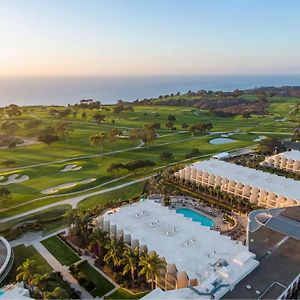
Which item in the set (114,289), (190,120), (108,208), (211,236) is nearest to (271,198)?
(211,236)

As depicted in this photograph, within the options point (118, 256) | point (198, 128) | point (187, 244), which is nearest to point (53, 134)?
point (198, 128)

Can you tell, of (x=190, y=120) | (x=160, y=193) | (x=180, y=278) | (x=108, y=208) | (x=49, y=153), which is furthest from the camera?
(x=190, y=120)

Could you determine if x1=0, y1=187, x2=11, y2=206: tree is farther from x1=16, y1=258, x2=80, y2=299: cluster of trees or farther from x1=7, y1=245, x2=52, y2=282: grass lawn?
x1=16, y1=258, x2=80, y2=299: cluster of trees

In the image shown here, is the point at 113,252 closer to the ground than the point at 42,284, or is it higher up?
closer to the ground

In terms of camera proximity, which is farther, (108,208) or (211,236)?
(108,208)

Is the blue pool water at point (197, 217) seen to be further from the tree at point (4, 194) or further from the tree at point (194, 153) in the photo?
the tree at point (194, 153)

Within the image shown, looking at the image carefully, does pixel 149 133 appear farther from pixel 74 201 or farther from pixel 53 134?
pixel 74 201

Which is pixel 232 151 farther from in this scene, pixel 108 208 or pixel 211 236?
pixel 211 236
